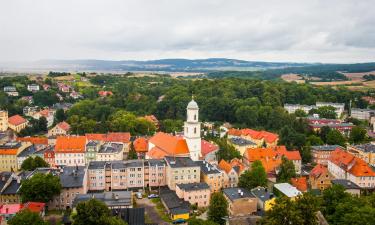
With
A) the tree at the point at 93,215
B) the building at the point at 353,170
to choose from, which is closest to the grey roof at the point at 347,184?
the building at the point at 353,170

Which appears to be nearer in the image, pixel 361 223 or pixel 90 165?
pixel 361 223

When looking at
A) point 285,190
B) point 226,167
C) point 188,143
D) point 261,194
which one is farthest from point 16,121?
point 285,190

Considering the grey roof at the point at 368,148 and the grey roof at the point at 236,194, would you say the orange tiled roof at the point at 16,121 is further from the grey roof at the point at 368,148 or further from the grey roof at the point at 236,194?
the grey roof at the point at 368,148

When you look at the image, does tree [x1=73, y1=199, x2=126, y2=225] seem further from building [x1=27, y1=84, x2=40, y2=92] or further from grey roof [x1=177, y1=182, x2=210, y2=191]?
building [x1=27, y1=84, x2=40, y2=92]

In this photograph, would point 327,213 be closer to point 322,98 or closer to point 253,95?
point 253,95

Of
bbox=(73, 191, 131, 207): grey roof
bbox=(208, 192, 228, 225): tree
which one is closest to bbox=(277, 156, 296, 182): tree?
A: bbox=(208, 192, 228, 225): tree

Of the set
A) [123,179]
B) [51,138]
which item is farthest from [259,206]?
[51,138]
